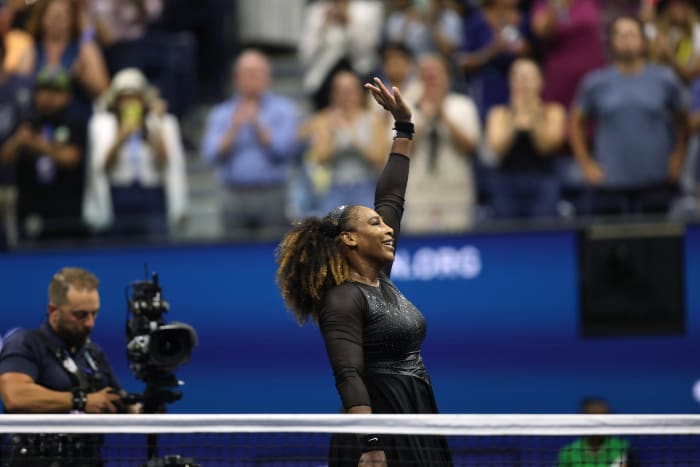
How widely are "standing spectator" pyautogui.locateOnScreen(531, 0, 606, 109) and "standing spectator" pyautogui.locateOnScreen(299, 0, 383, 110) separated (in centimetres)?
138

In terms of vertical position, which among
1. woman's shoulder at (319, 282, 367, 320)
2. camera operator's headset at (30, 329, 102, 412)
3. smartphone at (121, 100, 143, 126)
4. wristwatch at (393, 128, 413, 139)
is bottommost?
camera operator's headset at (30, 329, 102, 412)

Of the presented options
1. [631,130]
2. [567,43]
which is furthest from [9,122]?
[631,130]

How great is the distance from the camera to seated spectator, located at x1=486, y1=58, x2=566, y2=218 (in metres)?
10.1

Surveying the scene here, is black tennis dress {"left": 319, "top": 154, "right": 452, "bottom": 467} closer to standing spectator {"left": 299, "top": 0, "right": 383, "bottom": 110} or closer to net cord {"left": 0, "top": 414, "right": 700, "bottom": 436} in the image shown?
net cord {"left": 0, "top": 414, "right": 700, "bottom": 436}

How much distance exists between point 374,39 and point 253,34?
2.24m

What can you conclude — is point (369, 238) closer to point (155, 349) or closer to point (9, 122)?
point (155, 349)

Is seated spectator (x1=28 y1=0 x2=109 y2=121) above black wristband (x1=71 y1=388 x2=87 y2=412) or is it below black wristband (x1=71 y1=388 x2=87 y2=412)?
above

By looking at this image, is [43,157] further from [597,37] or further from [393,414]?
[393,414]

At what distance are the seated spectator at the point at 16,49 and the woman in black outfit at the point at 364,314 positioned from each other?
669cm

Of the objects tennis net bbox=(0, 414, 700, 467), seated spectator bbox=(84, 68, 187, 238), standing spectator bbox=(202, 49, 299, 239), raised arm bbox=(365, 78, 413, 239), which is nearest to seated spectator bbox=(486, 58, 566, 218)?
standing spectator bbox=(202, 49, 299, 239)

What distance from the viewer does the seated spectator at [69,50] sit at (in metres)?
11.8

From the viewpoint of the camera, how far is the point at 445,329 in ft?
32.6

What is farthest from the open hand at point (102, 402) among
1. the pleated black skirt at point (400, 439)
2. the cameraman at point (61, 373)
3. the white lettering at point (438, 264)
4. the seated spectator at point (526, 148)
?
the seated spectator at point (526, 148)

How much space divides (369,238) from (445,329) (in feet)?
14.1
